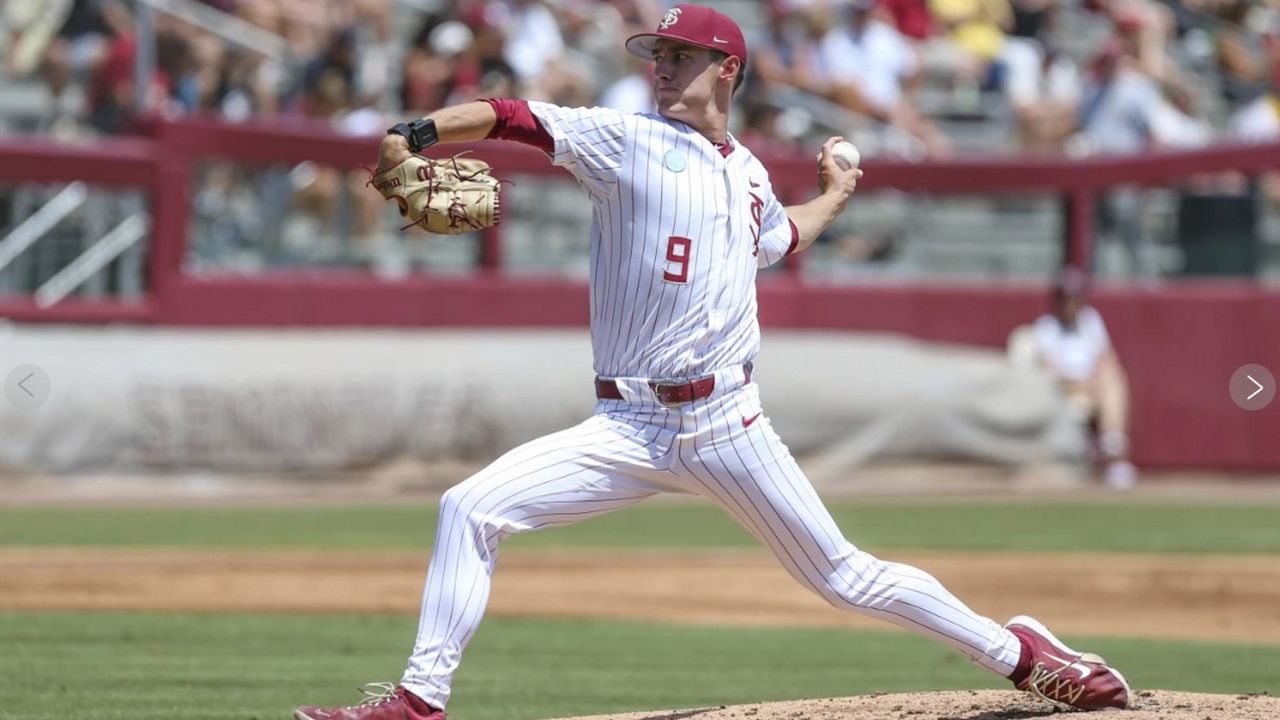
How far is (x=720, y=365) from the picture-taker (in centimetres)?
489

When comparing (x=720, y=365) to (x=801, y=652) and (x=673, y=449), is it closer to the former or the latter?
(x=673, y=449)

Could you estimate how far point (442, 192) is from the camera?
4.65 metres

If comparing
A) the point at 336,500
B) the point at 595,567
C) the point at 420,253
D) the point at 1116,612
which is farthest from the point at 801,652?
the point at 420,253

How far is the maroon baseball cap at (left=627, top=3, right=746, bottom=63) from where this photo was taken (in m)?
4.84

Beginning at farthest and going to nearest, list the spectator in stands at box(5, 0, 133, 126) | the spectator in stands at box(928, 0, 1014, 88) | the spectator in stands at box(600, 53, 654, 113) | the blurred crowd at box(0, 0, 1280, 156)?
the spectator in stands at box(928, 0, 1014, 88) < the spectator in stands at box(600, 53, 654, 113) < the blurred crowd at box(0, 0, 1280, 156) < the spectator in stands at box(5, 0, 133, 126)

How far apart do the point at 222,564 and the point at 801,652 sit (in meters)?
3.80

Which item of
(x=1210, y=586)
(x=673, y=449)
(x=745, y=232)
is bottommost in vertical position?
(x=1210, y=586)

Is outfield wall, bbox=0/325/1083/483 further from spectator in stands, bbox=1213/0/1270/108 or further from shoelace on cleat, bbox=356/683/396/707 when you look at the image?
shoelace on cleat, bbox=356/683/396/707

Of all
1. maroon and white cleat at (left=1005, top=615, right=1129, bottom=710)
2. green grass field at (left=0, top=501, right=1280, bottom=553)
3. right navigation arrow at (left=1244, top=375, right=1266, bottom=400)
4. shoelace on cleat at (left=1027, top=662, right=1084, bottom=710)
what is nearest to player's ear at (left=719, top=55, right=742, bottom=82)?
maroon and white cleat at (left=1005, top=615, right=1129, bottom=710)

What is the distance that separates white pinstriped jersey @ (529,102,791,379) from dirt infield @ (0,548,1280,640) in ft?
13.9

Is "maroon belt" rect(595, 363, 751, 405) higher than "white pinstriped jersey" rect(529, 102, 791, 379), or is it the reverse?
"white pinstriped jersey" rect(529, 102, 791, 379)

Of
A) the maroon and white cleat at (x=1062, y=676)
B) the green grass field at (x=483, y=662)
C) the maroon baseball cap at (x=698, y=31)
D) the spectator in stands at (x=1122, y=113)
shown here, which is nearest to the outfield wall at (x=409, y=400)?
the green grass field at (x=483, y=662)

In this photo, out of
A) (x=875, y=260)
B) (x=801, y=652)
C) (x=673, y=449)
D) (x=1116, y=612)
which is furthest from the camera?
(x=875, y=260)

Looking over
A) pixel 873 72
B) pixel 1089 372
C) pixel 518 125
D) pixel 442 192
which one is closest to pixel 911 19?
pixel 873 72
